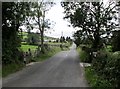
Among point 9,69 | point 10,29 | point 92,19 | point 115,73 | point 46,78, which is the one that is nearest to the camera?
point 115,73

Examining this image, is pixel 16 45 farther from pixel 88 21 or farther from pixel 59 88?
pixel 88 21

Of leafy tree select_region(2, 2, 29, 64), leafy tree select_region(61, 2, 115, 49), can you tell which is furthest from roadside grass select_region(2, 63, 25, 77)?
leafy tree select_region(61, 2, 115, 49)

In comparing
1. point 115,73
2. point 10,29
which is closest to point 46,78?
point 115,73

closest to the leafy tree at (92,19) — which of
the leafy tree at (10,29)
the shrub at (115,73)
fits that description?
the leafy tree at (10,29)

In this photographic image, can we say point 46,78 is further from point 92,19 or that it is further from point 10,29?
point 92,19

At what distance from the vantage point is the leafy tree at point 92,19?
43.9 metres

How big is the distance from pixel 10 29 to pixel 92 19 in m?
19.7

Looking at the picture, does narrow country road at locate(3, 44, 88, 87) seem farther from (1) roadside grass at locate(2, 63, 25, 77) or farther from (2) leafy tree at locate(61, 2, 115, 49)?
(2) leafy tree at locate(61, 2, 115, 49)

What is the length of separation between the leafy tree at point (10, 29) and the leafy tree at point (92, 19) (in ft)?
51.8

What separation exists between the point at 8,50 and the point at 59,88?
37.0 ft

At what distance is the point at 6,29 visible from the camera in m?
26.8

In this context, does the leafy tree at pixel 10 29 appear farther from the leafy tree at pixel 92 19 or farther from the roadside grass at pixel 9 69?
the leafy tree at pixel 92 19

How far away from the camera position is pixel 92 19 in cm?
4456

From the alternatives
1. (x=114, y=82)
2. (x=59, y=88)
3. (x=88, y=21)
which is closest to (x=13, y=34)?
(x=59, y=88)
